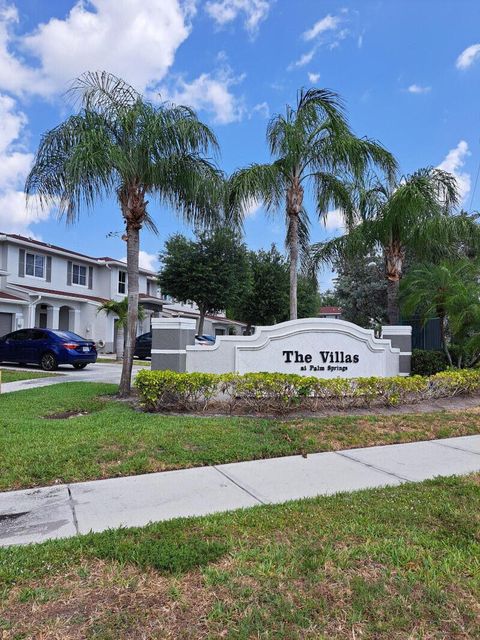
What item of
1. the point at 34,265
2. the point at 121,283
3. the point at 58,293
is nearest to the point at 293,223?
the point at 58,293

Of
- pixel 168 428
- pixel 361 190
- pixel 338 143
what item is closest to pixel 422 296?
pixel 361 190

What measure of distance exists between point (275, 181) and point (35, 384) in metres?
8.28

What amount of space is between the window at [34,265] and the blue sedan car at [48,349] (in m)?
9.25

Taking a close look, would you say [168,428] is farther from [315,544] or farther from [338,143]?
[338,143]

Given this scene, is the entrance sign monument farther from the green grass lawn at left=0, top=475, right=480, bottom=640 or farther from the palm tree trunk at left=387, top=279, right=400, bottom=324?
the green grass lawn at left=0, top=475, right=480, bottom=640

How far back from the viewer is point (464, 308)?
10.4 meters

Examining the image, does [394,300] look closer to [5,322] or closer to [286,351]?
[286,351]

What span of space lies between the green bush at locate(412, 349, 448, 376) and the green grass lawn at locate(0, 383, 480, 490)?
3265 millimetres

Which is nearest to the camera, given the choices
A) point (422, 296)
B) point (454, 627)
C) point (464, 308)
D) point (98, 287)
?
point (454, 627)

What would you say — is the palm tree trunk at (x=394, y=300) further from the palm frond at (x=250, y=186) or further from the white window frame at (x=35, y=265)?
the white window frame at (x=35, y=265)

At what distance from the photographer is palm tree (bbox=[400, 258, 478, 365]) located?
10805mm

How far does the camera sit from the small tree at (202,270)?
26.5m

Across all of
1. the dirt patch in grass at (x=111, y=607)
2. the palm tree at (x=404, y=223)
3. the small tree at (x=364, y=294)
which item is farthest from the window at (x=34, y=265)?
the dirt patch in grass at (x=111, y=607)

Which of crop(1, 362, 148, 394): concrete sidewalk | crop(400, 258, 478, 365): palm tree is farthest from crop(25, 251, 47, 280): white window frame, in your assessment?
crop(400, 258, 478, 365): palm tree
